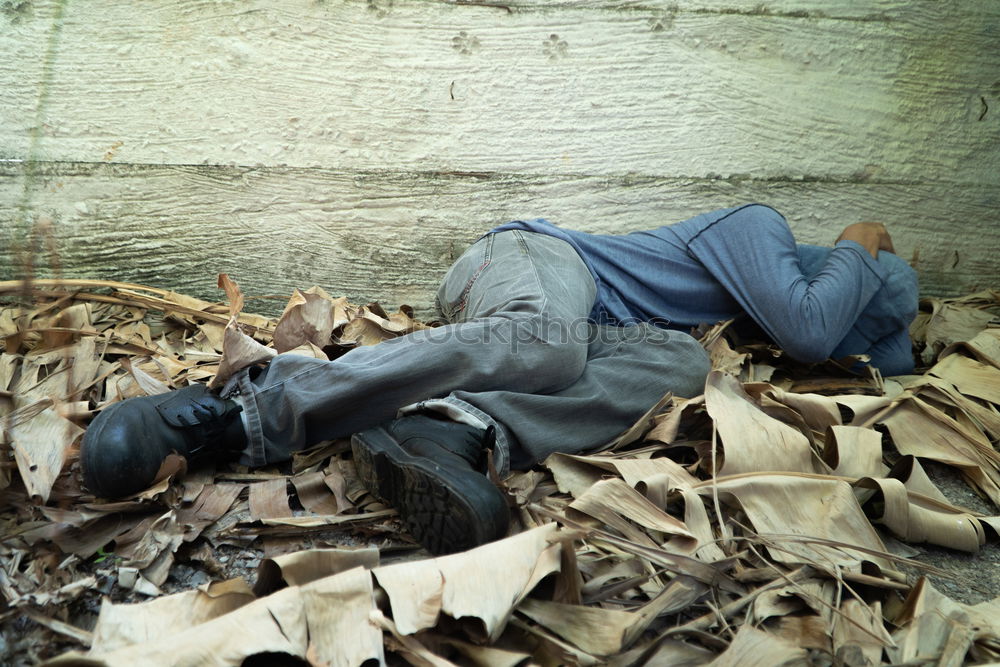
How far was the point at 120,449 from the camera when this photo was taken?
3.61ft

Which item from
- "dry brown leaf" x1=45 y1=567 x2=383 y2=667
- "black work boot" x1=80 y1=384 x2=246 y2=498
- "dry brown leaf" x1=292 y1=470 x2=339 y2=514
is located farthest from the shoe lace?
"dry brown leaf" x1=45 y1=567 x2=383 y2=667

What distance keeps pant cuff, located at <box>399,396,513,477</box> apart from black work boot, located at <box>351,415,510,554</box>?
15 millimetres

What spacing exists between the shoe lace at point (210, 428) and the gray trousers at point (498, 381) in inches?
1.3

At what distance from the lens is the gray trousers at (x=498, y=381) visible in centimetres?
130

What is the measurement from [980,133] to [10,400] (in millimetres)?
2663

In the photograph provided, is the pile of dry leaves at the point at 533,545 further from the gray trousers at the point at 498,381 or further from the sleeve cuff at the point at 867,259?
the sleeve cuff at the point at 867,259

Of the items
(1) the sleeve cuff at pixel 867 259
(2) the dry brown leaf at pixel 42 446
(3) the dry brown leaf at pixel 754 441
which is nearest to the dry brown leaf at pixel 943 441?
(3) the dry brown leaf at pixel 754 441

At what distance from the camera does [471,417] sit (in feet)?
4.17

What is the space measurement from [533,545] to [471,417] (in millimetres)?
371

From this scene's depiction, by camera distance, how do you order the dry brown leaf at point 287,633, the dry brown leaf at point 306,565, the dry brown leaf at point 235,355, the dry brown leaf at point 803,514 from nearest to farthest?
the dry brown leaf at point 287,633 < the dry brown leaf at point 306,565 < the dry brown leaf at point 803,514 < the dry brown leaf at point 235,355

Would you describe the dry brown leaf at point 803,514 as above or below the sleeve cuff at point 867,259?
below

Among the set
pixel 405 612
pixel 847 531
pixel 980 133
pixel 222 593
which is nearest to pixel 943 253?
pixel 980 133

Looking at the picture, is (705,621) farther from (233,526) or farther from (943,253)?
(943,253)

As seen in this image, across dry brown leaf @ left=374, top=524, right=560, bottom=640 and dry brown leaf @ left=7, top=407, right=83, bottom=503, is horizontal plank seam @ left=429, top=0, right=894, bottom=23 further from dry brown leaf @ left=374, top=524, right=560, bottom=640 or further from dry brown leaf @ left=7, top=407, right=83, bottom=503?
dry brown leaf @ left=374, top=524, right=560, bottom=640
